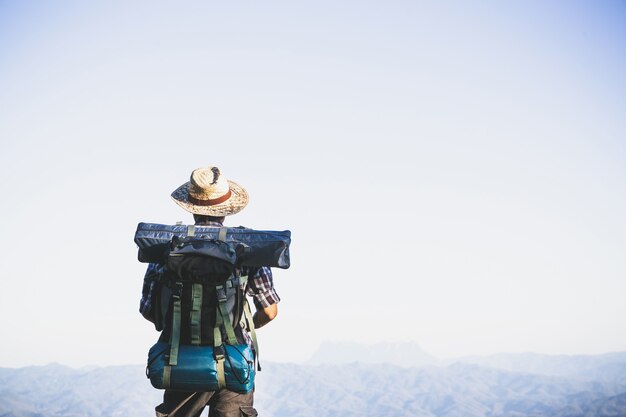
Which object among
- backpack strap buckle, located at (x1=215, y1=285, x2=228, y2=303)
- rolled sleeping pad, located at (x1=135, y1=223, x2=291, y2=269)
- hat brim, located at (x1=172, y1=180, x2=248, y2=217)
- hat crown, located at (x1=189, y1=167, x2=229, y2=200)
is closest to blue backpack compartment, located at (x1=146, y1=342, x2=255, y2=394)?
backpack strap buckle, located at (x1=215, y1=285, x2=228, y2=303)

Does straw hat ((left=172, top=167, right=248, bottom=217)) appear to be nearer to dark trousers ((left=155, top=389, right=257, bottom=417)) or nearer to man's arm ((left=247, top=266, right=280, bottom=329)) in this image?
man's arm ((left=247, top=266, right=280, bottom=329))

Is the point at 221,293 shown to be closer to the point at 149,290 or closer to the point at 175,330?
the point at 175,330

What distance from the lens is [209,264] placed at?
5.14 meters

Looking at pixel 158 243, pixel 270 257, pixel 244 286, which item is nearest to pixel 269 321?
pixel 244 286

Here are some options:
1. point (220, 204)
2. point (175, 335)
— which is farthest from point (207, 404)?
point (220, 204)

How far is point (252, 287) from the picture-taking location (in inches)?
224

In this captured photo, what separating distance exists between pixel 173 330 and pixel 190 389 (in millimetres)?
504

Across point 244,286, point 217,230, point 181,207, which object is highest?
point 181,207

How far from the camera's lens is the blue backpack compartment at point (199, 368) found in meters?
5.17

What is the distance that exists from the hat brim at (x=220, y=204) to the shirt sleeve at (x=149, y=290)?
25.2 inches

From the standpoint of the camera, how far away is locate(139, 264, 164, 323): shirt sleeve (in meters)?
5.66

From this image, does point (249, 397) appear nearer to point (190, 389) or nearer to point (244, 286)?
point (190, 389)

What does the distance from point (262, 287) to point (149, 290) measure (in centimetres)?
103

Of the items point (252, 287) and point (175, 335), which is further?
point (252, 287)
